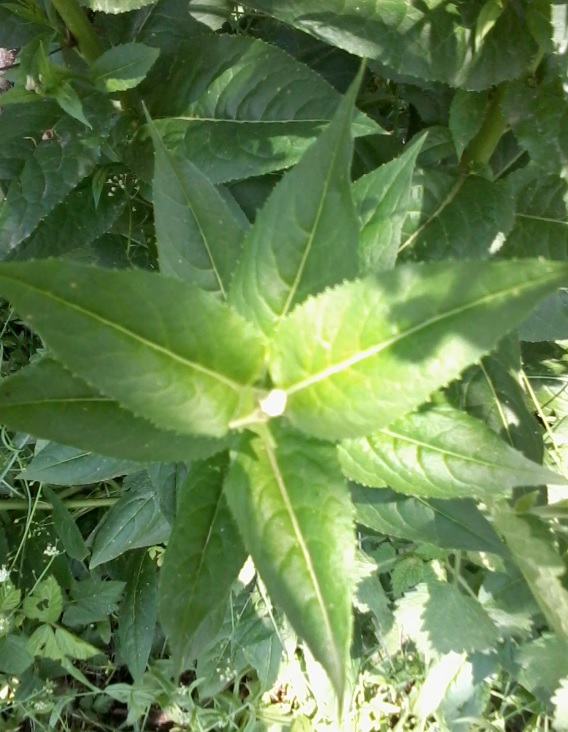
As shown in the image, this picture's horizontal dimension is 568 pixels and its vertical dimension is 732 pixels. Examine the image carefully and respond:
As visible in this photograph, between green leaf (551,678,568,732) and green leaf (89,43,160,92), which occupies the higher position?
green leaf (89,43,160,92)

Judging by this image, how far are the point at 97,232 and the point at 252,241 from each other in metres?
0.44

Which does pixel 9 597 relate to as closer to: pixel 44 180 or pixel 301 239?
pixel 44 180

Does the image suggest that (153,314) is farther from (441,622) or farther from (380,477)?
(441,622)

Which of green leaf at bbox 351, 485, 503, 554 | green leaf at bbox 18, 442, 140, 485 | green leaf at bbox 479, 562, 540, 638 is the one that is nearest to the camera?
green leaf at bbox 351, 485, 503, 554

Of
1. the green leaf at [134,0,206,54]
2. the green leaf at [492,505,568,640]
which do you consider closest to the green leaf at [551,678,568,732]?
the green leaf at [492,505,568,640]

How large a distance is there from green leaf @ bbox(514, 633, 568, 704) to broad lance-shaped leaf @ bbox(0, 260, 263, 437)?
0.95m

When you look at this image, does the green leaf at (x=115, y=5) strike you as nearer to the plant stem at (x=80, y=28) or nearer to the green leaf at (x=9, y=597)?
the plant stem at (x=80, y=28)

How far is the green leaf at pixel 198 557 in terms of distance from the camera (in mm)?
582

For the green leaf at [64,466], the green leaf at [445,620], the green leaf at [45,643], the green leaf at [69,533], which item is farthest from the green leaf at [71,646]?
the green leaf at [445,620]

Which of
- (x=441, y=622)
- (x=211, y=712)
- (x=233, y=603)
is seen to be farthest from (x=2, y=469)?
(x=441, y=622)

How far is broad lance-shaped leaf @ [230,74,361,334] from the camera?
0.52 meters

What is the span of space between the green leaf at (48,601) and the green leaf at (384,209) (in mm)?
911

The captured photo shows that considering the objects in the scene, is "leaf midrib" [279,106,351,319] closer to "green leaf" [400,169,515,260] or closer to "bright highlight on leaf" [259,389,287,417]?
"bright highlight on leaf" [259,389,287,417]

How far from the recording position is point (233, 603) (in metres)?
1.34
